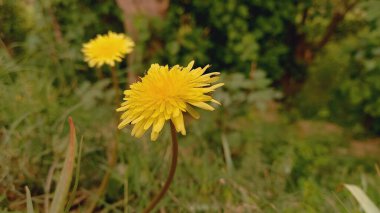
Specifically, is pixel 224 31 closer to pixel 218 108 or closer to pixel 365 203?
pixel 218 108

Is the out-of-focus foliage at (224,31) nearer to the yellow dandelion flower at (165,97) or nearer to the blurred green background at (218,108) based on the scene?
the blurred green background at (218,108)

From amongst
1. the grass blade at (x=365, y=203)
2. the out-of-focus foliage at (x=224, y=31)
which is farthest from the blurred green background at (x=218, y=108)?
the grass blade at (x=365, y=203)

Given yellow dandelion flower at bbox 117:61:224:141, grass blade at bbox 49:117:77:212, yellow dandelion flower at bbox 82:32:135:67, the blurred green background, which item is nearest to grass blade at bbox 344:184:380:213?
the blurred green background

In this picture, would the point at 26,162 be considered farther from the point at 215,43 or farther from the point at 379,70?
the point at 379,70

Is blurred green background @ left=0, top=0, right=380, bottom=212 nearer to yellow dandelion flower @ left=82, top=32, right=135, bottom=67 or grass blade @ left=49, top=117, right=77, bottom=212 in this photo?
yellow dandelion flower @ left=82, top=32, right=135, bottom=67

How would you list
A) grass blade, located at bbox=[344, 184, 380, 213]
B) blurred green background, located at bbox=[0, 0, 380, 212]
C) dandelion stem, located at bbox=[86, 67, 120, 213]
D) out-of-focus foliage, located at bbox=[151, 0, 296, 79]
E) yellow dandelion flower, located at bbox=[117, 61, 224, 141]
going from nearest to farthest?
yellow dandelion flower, located at bbox=[117, 61, 224, 141]
grass blade, located at bbox=[344, 184, 380, 213]
dandelion stem, located at bbox=[86, 67, 120, 213]
blurred green background, located at bbox=[0, 0, 380, 212]
out-of-focus foliage, located at bbox=[151, 0, 296, 79]

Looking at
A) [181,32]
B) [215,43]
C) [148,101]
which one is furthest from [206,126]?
[148,101]
